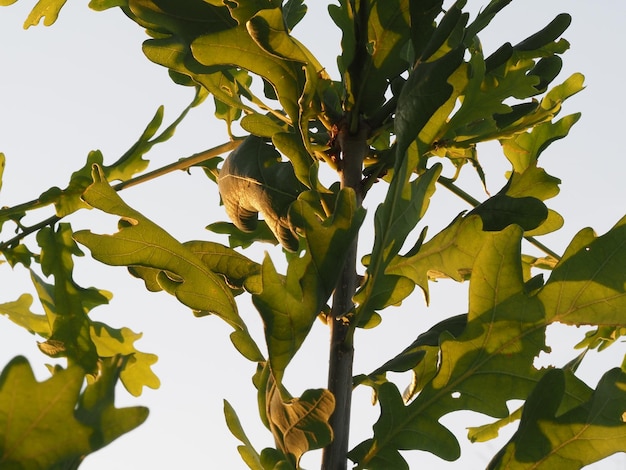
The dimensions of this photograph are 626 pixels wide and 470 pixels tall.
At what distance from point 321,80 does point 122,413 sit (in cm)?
77

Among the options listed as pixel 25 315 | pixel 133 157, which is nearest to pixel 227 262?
pixel 133 157

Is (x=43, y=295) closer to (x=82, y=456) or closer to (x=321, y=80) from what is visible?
(x=321, y=80)

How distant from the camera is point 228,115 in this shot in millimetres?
1904

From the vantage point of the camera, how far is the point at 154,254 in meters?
1.48

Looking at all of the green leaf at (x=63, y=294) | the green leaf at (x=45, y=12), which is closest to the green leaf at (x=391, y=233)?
the green leaf at (x=63, y=294)

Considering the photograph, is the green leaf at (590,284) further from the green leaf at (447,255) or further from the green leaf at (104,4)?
the green leaf at (104,4)

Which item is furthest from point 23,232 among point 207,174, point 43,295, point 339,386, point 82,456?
→ point 82,456

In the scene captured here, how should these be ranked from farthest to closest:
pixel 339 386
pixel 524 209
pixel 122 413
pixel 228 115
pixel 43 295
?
pixel 43 295 < pixel 228 115 < pixel 524 209 < pixel 339 386 < pixel 122 413

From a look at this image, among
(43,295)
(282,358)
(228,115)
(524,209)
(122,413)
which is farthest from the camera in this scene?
(43,295)

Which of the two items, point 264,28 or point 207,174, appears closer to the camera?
point 264,28

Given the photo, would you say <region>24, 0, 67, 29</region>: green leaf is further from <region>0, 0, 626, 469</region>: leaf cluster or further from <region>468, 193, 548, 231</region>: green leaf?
<region>468, 193, 548, 231</region>: green leaf

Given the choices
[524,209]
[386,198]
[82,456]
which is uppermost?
[524,209]

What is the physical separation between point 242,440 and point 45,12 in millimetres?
1193

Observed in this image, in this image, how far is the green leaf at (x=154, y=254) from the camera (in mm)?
1448
